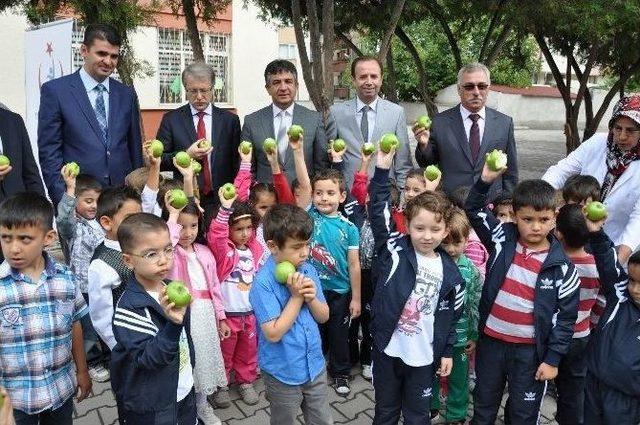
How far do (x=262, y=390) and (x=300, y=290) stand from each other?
194 cm

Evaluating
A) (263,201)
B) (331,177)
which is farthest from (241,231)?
(331,177)

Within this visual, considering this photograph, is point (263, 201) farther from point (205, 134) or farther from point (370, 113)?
point (370, 113)

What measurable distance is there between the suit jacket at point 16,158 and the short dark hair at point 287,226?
2.00 meters

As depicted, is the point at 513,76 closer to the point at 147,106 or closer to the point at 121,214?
the point at 147,106

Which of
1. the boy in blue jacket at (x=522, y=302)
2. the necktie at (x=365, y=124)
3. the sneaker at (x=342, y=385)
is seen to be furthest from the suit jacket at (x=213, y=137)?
the boy in blue jacket at (x=522, y=302)

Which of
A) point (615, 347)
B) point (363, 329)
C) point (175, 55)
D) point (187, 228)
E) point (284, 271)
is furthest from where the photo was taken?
point (175, 55)

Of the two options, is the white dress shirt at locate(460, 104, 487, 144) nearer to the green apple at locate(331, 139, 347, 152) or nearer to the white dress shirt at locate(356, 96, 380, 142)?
the white dress shirt at locate(356, 96, 380, 142)

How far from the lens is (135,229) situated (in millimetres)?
2439

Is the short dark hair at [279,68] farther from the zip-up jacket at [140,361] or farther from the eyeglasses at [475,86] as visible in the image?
the zip-up jacket at [140,361]

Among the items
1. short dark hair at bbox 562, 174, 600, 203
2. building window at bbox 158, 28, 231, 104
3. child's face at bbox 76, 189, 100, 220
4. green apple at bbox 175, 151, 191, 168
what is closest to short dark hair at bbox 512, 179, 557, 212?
short dark hair at bbox 562, 174, 600, 203

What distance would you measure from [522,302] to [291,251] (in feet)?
4.52

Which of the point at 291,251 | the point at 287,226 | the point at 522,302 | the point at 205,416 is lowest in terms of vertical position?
the point at 205,416

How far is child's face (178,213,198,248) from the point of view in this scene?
329cm

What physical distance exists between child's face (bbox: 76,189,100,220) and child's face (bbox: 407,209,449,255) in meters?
2.43
